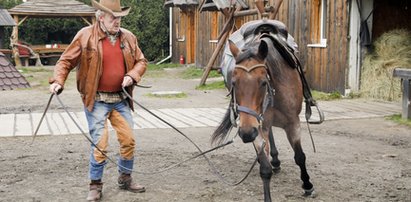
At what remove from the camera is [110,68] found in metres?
4.73

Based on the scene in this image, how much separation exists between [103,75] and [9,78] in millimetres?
11405

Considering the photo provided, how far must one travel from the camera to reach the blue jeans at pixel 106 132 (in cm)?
464

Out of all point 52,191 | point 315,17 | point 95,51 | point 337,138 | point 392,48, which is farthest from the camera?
point 315,17

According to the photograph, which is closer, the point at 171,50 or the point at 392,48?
the point at 392,48

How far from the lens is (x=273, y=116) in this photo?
461 cm

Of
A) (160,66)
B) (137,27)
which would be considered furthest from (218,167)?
(137,27)

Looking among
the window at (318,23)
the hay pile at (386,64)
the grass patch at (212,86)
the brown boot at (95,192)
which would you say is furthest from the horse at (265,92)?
the grass patch at (212,86)

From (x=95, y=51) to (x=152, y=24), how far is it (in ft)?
74.0

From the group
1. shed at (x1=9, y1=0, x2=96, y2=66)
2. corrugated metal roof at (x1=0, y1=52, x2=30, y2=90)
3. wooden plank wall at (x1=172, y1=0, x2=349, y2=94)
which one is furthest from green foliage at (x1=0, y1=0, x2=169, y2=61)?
wooden plank wall at (x1=172, y1=0, x2=349, y2=94)

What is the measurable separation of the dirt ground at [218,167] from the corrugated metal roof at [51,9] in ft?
59.0

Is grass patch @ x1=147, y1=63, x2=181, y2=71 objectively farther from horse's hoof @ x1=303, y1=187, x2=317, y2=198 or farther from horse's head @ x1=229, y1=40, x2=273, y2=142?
horse's head @ x1=229, y1=40, x2=273, y2=142

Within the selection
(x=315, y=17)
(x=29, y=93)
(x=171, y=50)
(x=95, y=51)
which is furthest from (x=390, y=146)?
(x=171, y=50)

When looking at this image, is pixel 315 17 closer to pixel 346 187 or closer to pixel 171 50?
pixel 346 187

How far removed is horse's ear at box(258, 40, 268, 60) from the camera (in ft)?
12.9
